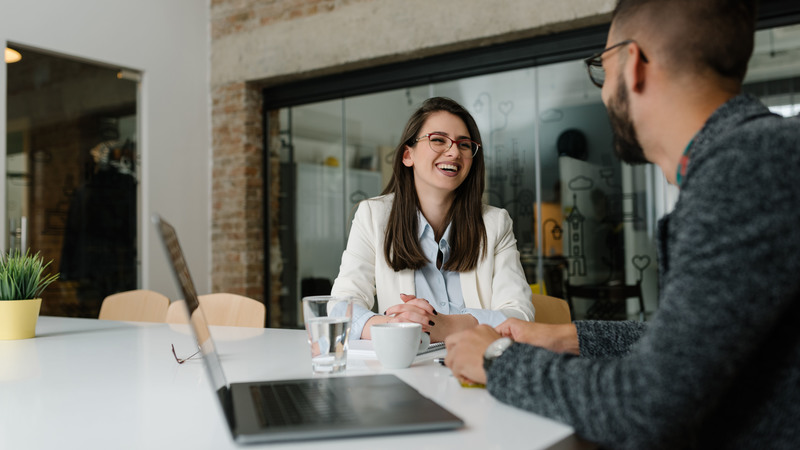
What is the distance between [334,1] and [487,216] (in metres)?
2.81

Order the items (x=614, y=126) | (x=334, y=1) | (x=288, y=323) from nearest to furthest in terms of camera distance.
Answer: (x=614, y=126) < (x=334, y=1) < (x=288, y=323)

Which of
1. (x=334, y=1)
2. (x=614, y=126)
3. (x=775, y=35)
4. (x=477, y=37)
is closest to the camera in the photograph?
(x=614, y=126)

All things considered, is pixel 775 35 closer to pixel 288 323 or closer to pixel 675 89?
pixel 675 89

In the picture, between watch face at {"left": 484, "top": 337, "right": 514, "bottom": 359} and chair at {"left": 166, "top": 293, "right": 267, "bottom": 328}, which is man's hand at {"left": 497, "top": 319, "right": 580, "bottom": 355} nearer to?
watch face at {"left": 484, "top": 337, "right": 514, "bottom": 359}

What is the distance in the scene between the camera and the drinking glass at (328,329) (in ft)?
3.69

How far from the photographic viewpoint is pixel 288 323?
4781mm

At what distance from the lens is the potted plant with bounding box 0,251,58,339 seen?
1.81 metres

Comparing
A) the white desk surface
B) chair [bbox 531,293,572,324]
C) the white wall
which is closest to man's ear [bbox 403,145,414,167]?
chair [bbox 531,293,572,324]

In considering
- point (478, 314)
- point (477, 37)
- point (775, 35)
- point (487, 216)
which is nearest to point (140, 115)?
point (477, 37)

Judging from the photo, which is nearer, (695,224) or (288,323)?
(695,224)

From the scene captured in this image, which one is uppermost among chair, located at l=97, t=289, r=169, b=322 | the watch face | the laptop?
the watch face

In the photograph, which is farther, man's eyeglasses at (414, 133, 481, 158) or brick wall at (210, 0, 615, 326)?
→ brick wall at (210, 0, 615, 326)

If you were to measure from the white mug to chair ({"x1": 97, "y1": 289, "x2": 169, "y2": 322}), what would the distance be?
5.49ft

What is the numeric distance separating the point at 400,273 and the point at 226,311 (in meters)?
0.73
